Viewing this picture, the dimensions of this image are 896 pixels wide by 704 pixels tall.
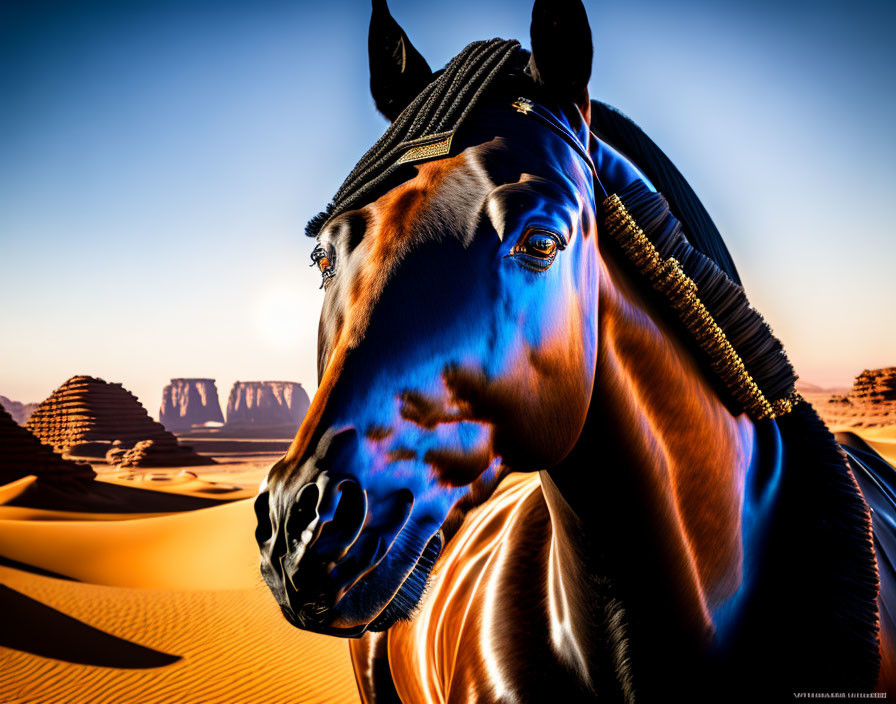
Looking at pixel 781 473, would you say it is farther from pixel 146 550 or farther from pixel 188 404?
pixel 188 404

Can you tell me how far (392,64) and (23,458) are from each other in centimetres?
3123

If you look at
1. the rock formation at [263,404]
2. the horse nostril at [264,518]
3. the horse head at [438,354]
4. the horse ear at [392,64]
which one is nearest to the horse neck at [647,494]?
the horse head at [438,354]

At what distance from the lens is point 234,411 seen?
11006 centimetres

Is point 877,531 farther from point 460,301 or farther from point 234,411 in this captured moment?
point 234,411

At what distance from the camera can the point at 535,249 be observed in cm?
134

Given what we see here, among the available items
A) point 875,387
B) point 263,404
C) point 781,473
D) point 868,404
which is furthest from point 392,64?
point 263,404

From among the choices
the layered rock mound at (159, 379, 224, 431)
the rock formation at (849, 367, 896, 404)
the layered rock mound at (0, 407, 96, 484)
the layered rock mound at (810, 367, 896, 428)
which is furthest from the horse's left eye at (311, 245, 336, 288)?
the layered rock mound at (159, 379, 224, 431)

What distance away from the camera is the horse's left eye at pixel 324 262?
1522 millimetres

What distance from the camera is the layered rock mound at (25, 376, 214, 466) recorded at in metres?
43.4

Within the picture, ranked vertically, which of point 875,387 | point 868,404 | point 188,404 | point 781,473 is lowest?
point 188,404

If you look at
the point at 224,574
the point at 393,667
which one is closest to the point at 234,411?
the point at 224,574

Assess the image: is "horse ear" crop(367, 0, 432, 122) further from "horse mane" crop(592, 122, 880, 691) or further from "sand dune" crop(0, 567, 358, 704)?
"sand dune" crop(0, 567, 358, 704)

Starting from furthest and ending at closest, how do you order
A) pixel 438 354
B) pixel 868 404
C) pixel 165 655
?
1. pixel 868 404
2. pixel 165 655
3. pixel 438 354

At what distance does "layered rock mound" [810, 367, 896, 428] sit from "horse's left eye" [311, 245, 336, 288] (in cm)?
3936
